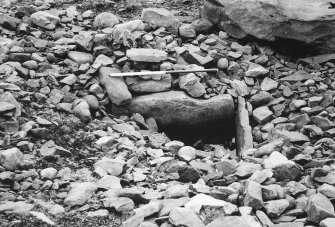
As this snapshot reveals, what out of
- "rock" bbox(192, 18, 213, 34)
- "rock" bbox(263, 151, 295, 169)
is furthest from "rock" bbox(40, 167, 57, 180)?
"rock" bbox(192, 18, 213, 34)

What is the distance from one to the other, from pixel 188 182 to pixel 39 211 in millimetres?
Answer: 1472

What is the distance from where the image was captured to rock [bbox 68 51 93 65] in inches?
229

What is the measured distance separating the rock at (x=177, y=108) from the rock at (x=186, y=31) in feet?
4.62

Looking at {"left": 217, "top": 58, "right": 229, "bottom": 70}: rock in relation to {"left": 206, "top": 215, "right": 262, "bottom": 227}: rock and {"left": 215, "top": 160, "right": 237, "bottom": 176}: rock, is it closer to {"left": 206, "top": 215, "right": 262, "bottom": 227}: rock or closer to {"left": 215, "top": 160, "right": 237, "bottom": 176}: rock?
{"left": 215, "top": 160, "right": 237, "bottom": 176}: rock

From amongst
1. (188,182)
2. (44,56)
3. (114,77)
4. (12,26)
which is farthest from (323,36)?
(12,26)

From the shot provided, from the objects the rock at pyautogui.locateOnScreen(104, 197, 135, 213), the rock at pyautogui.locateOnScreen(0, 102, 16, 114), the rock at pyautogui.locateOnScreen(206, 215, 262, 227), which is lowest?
the rock at pyautogui.locateOnScreen(104, 197, 135, 213)

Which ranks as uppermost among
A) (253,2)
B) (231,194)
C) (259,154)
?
(253,2)

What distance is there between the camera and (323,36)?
6395 millimetres

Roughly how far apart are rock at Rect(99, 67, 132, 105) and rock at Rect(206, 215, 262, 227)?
2.73 meters

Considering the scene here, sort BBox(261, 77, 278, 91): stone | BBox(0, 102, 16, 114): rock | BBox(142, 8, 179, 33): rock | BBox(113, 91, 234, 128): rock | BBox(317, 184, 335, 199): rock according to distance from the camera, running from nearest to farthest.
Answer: BBox(317, 184, 335, 199): rock → BBox(0, 102, 16, 114): rock → BBox(113, 91, 234, 128): rock → BBox(261, 77, 278, 91): stone → BBox(142, 8, 179, 33): rock

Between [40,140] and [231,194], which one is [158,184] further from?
[40,140]

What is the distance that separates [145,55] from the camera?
229 inches

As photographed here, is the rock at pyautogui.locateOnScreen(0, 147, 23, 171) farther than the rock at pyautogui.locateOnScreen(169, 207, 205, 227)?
Yes

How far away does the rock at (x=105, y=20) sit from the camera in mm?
6688
